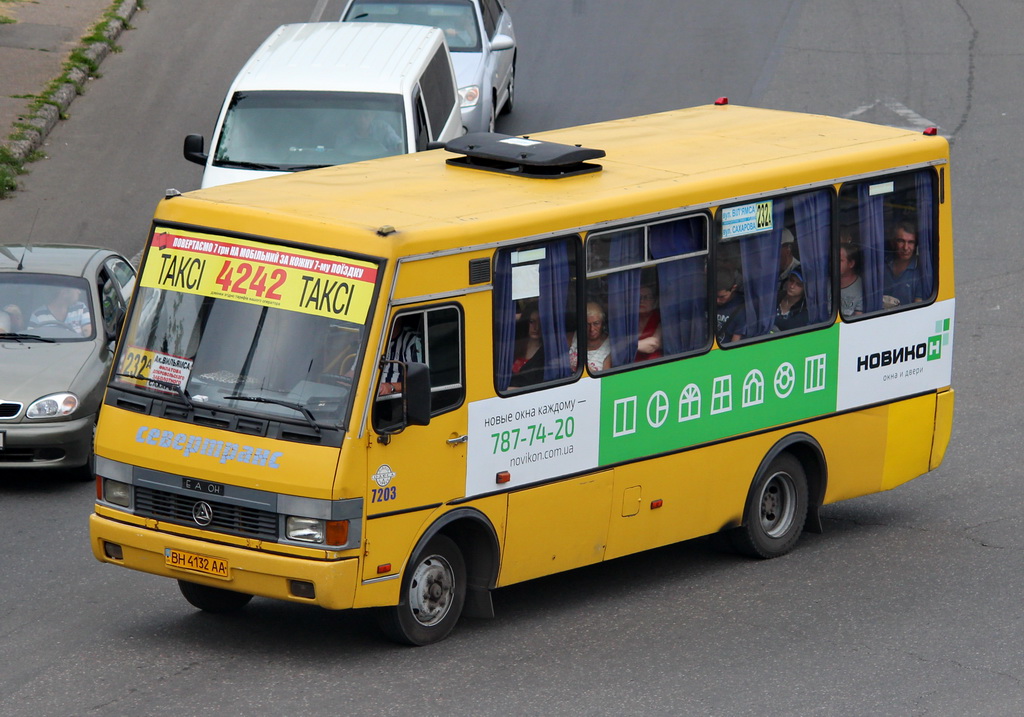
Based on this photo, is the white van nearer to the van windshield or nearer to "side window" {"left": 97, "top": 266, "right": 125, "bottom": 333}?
the van windshield

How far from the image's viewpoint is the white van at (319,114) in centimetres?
1520

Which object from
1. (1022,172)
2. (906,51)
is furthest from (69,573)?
(906,51)

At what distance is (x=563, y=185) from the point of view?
1000cm

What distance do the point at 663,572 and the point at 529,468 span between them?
1.91 m

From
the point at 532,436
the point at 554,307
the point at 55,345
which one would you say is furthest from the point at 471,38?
the point at 532,436

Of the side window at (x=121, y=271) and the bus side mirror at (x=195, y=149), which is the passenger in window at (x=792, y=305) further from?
the bus side mirror at (x=195, y=149)

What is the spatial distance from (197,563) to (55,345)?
4.87 m

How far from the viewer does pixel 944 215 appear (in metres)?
12.0

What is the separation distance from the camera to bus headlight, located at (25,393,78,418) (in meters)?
12.3

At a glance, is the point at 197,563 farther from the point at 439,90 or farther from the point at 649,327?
the point at 439,90

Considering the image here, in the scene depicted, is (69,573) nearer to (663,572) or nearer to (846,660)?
(663,572)

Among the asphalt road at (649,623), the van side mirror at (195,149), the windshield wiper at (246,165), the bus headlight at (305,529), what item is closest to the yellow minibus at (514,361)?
the bus headlight at (305,529)

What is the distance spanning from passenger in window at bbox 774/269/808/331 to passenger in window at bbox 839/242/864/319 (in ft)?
1.32

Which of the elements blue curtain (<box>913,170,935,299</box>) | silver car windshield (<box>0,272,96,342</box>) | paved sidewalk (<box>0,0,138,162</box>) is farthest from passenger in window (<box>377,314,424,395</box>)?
paved sidewalk (<box>0,0,138,162</box>)
